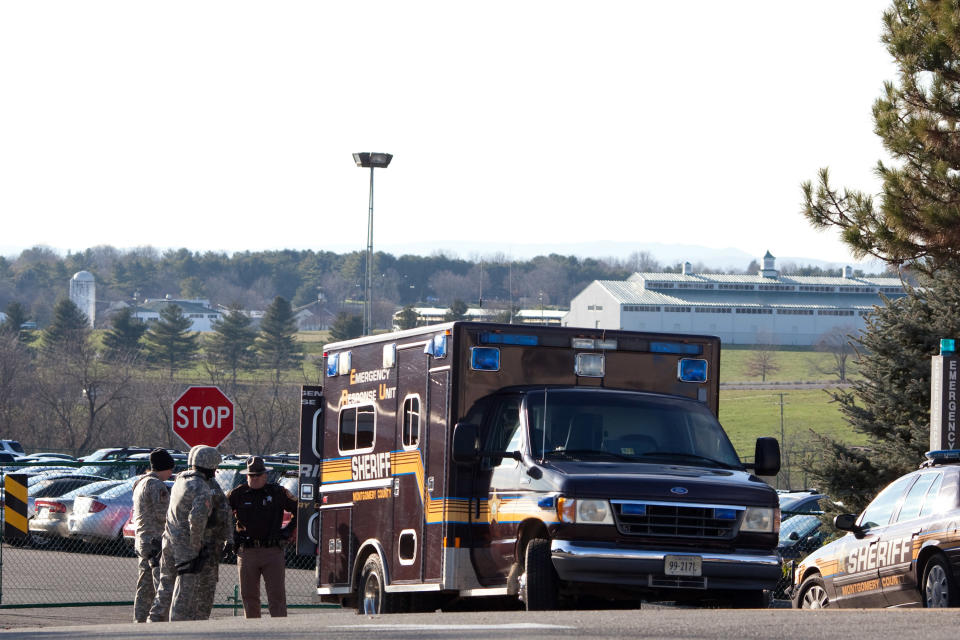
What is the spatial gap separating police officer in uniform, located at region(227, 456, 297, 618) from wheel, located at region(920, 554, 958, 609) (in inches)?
220

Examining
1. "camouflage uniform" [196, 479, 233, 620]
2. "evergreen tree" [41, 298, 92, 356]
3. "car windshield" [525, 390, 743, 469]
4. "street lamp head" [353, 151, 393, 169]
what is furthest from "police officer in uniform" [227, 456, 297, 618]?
"evergreen tree" [41, 298, 92, 356]

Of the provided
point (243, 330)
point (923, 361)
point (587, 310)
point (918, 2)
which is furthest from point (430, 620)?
point (587, 310)

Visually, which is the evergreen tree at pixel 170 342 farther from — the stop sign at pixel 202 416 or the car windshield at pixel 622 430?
the car windshield at pixel 622 430

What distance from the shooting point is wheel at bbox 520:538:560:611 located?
1061cm

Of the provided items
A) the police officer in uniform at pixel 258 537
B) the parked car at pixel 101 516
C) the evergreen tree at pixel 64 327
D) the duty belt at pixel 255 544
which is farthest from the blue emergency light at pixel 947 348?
the evergreen tree at pixel 64 327

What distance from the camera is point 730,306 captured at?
159 m

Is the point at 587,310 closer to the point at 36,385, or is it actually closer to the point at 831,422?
the point at 831,422

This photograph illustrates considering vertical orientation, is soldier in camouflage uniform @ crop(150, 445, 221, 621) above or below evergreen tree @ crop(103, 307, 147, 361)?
above

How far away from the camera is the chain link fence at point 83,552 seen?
18.3 metres

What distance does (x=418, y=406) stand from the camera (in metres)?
12.5

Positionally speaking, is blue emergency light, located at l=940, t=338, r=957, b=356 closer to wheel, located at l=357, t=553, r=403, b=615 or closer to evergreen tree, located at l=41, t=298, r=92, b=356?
wheel, located at l=357, t=553, r=403, b=615

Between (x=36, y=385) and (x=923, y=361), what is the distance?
6773 cm

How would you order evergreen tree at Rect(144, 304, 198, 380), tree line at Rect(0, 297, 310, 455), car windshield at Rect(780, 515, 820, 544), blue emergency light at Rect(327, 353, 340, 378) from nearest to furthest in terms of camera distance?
1. blue emergency light at Rect(327, 353, 340, 378)
2. car windshield at Rect(780, 515, 820, 544)
3. tree line at Rect(0, 297, 310, 455)
4. evergreen tree at Rect(144, 304, 198, 380)

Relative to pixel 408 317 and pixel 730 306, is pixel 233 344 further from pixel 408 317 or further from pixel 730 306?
pixel 730 306
